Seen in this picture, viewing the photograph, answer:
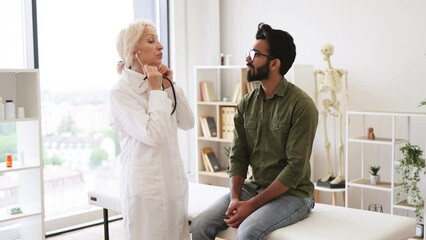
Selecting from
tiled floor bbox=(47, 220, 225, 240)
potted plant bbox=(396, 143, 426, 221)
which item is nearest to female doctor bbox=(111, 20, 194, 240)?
tiled floor bbox=(47, 220, 225, 240)

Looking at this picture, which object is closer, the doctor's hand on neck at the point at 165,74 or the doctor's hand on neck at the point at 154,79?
the doctor's hand on neck at the point at 154,79

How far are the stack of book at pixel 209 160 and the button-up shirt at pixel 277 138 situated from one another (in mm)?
2339

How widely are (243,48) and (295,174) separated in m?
2.85

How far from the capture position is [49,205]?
4168 millimetres

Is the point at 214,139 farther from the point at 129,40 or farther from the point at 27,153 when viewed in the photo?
the point at 129,40

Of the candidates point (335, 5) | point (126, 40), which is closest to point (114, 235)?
point (126, 40)

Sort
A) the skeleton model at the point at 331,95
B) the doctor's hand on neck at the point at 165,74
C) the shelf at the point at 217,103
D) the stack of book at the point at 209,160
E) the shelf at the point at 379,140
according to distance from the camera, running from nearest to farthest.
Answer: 1. the doctor's hand on neck at the point at 165,74
2. the shelf at the point at 379,140
3. the skeleton model at the point at 331,95
4. the shelf at the point at 217,103
5. the stack of book at the point at 209,160

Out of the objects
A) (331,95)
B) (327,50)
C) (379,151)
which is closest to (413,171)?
(379,151)

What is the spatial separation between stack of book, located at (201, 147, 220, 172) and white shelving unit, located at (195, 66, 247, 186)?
0.04 m

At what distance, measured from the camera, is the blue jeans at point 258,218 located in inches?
84.9

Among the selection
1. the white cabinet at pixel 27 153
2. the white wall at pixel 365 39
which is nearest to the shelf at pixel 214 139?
the white wall at pixel 365 39

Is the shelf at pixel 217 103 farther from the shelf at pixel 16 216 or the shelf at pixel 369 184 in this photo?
the shelf at pixel 16 216

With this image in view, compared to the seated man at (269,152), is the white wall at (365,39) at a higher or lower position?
higher

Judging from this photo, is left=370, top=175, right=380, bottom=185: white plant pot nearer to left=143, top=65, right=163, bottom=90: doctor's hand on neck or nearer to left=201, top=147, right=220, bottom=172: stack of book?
left=201, top=147, right=220, bottom=172: stack of book
